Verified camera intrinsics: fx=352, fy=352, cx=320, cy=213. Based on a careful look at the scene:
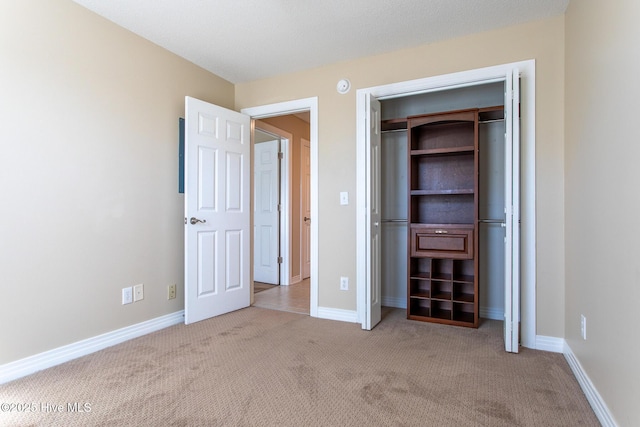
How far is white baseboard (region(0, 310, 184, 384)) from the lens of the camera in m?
2.02

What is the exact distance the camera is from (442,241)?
3.09 meters

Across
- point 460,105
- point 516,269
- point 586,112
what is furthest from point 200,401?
point 460,105

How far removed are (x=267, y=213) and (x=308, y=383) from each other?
3237 millimetres

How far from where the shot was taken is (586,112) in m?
1.92

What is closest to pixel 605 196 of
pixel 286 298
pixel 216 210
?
pixel 216 210

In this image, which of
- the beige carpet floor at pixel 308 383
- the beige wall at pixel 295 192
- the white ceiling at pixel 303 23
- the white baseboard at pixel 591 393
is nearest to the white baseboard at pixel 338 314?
the beige carpet floor at pixel 308 383

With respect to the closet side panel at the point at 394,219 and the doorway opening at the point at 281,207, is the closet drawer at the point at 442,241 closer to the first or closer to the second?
the closet side panel at the point at 394,219

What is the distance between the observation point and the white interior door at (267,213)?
4.89 m

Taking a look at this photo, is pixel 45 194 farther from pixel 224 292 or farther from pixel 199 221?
pixel 224 292

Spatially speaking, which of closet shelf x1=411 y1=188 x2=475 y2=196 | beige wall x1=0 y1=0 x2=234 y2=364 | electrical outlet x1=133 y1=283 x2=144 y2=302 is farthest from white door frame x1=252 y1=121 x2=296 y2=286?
electrical outlet x1=133 y1=283 x2=144 y2=302

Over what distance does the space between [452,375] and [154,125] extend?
2826 millimetres

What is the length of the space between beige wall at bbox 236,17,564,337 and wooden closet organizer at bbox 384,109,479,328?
457 millimetres

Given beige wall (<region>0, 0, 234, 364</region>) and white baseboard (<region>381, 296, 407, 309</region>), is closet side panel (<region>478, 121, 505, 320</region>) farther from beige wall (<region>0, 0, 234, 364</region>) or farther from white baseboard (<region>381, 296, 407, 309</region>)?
beige wall (<region>0, 0, 234, 364</region>)

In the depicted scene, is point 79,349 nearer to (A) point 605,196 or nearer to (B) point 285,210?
(B) point 285,210
